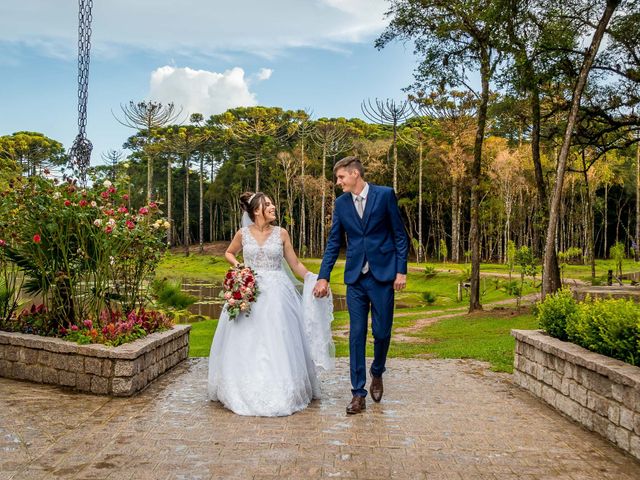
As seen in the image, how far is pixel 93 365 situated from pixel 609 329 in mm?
4806

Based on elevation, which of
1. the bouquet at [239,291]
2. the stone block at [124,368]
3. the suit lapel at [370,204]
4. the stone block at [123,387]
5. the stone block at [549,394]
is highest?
the suit lapel at [370,204]

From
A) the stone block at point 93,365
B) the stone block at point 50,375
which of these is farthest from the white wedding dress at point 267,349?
the stone block at point 50,375

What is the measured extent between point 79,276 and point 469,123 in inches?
1699

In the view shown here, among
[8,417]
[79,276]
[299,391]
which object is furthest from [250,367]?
[79,276]

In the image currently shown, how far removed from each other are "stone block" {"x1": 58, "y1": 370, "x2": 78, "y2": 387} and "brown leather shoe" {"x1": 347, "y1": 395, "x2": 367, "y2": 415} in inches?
112

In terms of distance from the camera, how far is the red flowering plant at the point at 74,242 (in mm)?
7379

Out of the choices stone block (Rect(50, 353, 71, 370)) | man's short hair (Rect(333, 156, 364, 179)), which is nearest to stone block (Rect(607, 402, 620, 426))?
man's short hair (Rect(333, 156, 364, 179))

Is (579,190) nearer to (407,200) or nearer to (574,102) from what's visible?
(407,200)

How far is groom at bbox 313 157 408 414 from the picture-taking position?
19.7ft

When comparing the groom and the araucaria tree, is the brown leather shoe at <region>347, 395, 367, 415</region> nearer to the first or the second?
the groom

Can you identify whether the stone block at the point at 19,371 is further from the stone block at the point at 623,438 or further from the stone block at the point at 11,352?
the stone block at the point at 623,438

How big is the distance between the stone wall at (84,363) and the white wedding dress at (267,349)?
0.81 m

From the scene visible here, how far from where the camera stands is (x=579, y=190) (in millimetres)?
51125

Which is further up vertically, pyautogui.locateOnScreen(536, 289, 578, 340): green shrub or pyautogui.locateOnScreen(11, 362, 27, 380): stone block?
pyautogui.locateOnScreen(536, 289, 578, 340): green shrub
